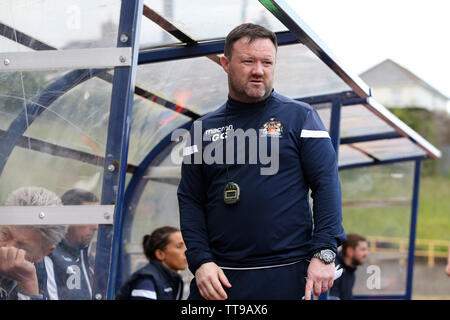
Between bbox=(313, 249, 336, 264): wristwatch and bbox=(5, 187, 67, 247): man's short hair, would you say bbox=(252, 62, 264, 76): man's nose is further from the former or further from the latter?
bbox=(5, 187, 67, 247): man's short hair

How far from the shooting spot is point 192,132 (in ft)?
11.7

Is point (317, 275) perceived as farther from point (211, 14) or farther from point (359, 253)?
point (359, 253)

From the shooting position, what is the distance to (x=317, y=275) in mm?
3135

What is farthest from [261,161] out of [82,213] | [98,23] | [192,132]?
[98,23]

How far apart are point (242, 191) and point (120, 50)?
102cm

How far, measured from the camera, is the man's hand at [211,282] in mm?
3184

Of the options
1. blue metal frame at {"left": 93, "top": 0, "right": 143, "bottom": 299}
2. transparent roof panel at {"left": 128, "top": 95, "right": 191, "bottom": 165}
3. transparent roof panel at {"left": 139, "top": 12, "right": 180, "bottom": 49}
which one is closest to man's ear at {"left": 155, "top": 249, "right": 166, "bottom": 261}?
transparent roof panel at {"left": 128, "top": 95, "right": 191, "bottom": 165}

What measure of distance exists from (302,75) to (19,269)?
328cm

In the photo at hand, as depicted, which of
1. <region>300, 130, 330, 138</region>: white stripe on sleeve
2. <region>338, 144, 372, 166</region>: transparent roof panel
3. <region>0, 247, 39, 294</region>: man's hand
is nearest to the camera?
<region>300, 130, 330, 138</region>: white stripe on sleeve

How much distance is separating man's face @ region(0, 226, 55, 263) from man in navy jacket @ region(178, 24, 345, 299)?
2.73 ft

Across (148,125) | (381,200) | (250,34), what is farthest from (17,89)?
(381,200)

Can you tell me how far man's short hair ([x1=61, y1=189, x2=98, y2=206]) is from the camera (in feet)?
12.2

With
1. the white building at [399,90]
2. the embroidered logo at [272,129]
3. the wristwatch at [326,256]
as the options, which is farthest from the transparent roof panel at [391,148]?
the white building at [399,90]
